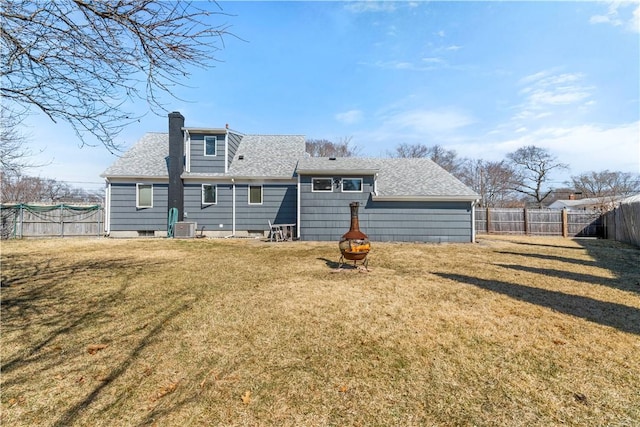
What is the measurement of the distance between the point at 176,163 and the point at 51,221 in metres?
7.50

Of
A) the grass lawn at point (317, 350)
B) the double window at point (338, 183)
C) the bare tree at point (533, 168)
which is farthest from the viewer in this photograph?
the bare tree at point (533, 168)

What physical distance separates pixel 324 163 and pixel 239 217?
16.4 feet

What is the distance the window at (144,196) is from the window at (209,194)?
8.53ft

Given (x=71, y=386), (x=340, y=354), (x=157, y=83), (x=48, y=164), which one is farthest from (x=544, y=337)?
(x=48, y=164)

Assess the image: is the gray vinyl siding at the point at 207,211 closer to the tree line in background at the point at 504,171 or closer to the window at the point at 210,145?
the window at the point at 210,145

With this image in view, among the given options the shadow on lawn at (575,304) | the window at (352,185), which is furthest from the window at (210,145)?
the shadow on lawn at (575,304)

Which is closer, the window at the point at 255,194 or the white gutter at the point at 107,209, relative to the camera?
the white gutter at the point at 107,209

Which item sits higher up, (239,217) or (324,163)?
(324,163)

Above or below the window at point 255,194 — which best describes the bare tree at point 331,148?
above

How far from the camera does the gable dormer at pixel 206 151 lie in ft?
44.1

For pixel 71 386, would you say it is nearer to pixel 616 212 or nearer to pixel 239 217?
pixel 239 217

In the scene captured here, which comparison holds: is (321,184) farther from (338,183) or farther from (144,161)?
(144,161)

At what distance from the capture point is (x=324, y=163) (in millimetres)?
12602

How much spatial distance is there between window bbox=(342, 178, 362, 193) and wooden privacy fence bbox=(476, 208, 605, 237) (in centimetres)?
991
